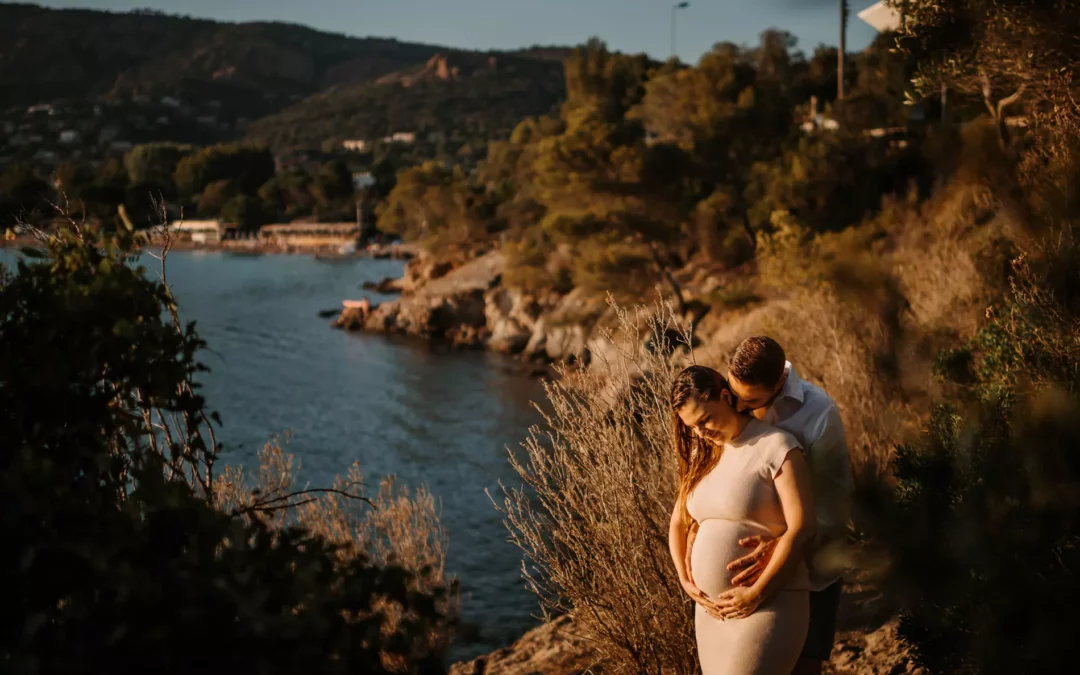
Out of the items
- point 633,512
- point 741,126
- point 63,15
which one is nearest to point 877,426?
point 633,512

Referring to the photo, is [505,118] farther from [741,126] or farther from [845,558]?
[845,558]

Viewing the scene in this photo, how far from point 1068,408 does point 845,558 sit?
2.08 ft

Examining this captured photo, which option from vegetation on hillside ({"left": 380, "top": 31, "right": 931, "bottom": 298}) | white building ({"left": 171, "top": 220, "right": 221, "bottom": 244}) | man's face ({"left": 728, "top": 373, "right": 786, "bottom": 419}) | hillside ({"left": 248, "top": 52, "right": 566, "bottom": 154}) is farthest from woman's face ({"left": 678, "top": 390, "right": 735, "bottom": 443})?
hillside ({"left": 248, "top": 52, "right": 566, "bottom": 154})

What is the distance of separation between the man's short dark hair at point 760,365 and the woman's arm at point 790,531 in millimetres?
362

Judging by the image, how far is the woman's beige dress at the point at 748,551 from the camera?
2959mm

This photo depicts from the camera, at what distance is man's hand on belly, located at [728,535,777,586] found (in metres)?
2.98

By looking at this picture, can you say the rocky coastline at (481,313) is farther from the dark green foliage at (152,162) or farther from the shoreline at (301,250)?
the shoreline at (301,250)

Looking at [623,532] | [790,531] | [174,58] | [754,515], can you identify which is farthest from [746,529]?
[174,58]

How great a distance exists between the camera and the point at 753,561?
2998mm

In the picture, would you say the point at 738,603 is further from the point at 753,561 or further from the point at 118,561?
the point at 118,561

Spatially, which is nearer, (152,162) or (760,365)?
(760,365)

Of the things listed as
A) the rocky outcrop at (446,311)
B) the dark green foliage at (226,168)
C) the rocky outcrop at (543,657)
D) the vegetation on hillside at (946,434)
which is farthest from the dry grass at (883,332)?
the dark green foliage at (226,168)

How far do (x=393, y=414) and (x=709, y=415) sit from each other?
23.9m

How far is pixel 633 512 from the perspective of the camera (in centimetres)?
431
